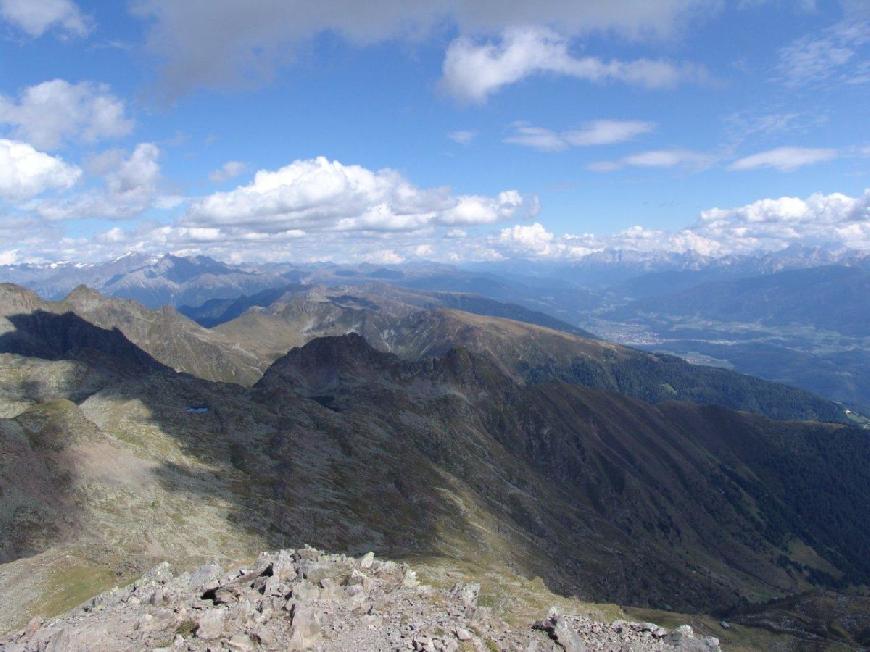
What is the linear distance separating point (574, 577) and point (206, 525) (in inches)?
4436

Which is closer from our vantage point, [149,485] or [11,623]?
[11,623]

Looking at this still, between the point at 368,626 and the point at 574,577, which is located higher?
the point at 368,626

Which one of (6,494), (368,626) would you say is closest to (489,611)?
(368,626)

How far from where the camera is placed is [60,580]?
73000 millimetres

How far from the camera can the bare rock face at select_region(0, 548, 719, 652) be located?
37625 mm

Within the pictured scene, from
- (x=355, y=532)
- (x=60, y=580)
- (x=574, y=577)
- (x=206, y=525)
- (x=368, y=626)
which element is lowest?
(x=574, y=577)

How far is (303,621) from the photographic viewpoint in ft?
129

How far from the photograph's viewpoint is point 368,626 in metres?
41.0

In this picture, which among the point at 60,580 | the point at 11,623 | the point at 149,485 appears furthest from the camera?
the point at 149,485

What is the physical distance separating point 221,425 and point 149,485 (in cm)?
4990

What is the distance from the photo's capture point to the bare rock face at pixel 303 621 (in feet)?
123

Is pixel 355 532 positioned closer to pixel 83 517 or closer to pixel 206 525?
pixel 206 525

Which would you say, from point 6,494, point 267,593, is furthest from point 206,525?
point 267,593

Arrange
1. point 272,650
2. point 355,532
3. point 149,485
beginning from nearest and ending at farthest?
point 272,650
point 149,485
point 355,532
